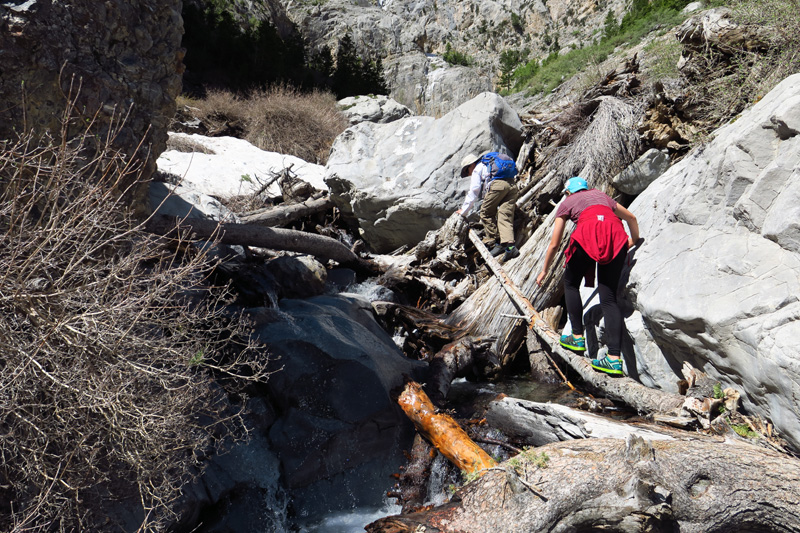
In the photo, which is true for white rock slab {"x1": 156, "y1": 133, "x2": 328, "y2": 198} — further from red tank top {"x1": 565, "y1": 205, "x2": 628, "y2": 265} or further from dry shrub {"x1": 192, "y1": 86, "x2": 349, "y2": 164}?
red tank top {"x1": 565, "y1": 205, "x2": 628, "y2": 265}

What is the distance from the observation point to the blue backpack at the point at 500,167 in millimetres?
6906

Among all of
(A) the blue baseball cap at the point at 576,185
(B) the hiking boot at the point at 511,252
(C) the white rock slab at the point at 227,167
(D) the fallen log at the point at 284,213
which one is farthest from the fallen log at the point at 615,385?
(C) the white rock slab at the point at 227,167

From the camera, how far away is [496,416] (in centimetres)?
492

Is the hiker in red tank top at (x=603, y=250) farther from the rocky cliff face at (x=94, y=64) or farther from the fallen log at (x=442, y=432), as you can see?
the rocky cliff face at (x=94, y=64)

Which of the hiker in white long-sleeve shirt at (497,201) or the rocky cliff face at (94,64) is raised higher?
the rocky cliff face at (94,64)

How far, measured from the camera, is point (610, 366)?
455 cm

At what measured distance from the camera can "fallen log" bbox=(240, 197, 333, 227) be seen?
814cm

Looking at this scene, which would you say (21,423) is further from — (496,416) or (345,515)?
(496,416)

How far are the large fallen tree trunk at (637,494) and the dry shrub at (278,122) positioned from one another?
36.6 ft

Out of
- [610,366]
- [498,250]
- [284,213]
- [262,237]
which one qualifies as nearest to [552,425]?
[610,366]

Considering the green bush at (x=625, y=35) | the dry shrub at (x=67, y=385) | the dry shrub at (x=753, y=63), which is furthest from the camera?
the green bush at (x=625, y=35)

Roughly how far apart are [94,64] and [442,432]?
4.44 m

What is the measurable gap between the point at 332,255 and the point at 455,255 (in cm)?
184

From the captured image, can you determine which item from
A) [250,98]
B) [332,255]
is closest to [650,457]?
[332,255]
